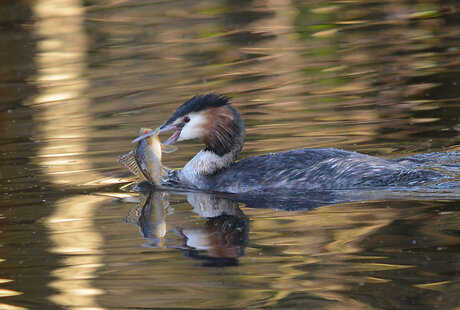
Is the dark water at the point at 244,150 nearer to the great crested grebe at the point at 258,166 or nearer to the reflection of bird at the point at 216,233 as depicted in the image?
the reflection of bird at the point at 216,233

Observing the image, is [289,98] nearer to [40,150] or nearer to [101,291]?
[40,150]

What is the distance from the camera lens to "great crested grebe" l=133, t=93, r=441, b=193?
8.43m

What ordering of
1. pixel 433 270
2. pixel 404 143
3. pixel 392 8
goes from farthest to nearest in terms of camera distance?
pixel 392 8, pixel 404 143, pixel 433 270

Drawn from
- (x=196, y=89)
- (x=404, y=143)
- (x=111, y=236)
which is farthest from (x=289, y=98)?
(x=111, y=236)

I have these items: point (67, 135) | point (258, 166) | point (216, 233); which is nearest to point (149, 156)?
point (258, 166)

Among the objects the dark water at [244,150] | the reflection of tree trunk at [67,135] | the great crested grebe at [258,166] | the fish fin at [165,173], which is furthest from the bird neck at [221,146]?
the reflection of tree trunk at [67,135]

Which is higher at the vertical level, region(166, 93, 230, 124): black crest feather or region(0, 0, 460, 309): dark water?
region(166, 93, 230, 124): black crest feather

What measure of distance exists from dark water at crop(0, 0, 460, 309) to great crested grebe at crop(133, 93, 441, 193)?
27cm

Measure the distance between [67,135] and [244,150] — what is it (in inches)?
105

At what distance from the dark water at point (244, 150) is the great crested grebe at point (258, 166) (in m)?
0.27

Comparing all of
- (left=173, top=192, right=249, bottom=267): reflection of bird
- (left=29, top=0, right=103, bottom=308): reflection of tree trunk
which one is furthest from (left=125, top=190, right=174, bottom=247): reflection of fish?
(left=29, top=0, right=103, bottom=308): reflection of tree trunk

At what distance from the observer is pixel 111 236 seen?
24.7ft

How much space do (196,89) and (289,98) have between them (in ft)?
5.79

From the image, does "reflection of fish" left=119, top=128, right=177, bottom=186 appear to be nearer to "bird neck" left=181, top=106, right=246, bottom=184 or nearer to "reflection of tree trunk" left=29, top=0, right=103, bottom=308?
"bird neck" left=181, top=106, right=246, bottom=184
